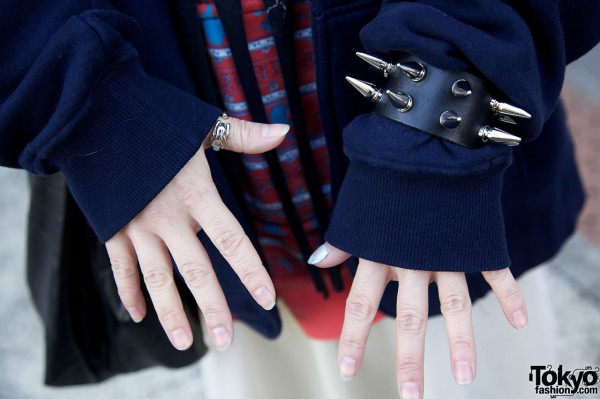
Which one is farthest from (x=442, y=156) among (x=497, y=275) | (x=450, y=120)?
(x=497, y=275)

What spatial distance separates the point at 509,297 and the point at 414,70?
294mm

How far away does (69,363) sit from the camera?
1096 mm

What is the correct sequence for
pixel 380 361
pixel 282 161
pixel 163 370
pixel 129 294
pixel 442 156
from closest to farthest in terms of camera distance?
pixel 442 156 < pixel 129 294 < pixel 282 161 < pixel 380 361 < pixel 163 370

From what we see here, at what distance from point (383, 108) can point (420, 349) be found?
0.95 feet

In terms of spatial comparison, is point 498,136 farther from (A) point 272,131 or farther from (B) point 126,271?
(B) point 126,271

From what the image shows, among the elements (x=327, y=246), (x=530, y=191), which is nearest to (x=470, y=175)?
(x=327, y=246)

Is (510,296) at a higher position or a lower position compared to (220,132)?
lower

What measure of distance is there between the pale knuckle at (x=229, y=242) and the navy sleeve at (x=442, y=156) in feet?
0.44

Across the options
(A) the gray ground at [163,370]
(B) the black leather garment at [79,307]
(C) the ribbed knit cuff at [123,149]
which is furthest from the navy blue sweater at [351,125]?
(A) the gray ground at [163,370]

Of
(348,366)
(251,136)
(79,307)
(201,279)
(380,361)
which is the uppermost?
(251,136)

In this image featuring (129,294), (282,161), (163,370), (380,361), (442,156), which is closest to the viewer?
(442,156)

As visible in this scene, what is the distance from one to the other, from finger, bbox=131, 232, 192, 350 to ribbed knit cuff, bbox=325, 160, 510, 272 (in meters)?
0.24

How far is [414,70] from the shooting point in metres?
0.71

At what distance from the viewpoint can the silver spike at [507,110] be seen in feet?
2.34
